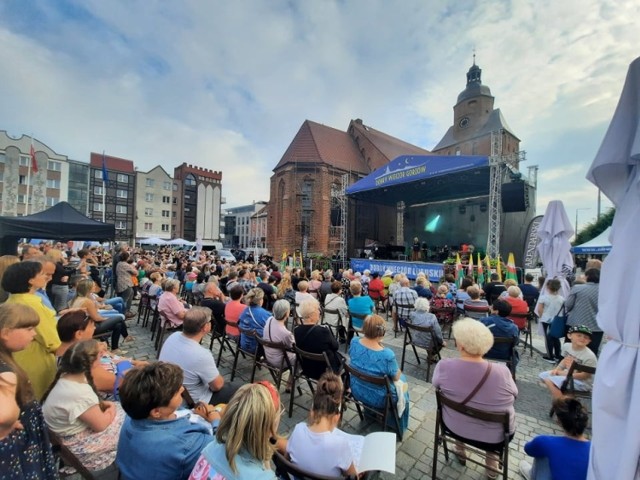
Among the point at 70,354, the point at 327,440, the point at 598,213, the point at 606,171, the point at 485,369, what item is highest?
the point at 598,213

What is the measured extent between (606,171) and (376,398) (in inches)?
103

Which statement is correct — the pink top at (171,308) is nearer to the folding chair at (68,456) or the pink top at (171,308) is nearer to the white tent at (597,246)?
the folding chair at (68,456)

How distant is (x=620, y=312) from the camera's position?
1.54 metres

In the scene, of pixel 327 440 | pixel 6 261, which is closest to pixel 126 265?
pixel 6 261

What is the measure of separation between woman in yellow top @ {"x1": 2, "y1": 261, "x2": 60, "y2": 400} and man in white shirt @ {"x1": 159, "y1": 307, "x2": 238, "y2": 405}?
850 mm

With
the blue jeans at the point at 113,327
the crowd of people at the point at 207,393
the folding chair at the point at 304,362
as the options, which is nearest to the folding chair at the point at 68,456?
the crowd of people at the point at 207,393

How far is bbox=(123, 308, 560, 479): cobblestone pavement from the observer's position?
8.39ft

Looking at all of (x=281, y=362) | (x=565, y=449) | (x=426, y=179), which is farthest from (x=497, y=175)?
(x=565, y=449)

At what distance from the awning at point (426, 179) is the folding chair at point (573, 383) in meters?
11.2

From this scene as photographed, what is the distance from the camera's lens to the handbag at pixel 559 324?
4.82m

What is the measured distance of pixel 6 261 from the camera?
3.70 meters

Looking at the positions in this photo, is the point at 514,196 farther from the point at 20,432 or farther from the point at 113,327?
the point at 20,432

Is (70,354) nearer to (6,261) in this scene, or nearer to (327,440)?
(327,440)

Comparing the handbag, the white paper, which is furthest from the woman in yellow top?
the handbag
